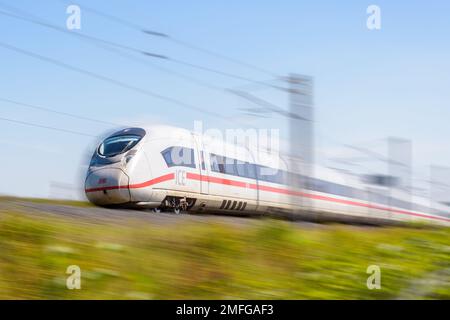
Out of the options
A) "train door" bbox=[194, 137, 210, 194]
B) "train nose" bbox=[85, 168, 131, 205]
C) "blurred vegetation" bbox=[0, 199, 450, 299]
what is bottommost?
"blurred vegetation" bbox=[0, 199, 450, 299]

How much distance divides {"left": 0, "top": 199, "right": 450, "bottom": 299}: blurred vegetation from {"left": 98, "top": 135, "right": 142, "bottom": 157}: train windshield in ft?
Result: 28.0

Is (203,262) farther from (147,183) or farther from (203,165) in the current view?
(203,165)

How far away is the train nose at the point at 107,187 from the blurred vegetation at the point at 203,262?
313 inches

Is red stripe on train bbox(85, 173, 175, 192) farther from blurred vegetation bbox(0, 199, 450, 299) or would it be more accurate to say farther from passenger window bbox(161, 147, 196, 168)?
blurred vegetation bbox(0, 199, 450, 299)

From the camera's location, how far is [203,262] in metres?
5.18

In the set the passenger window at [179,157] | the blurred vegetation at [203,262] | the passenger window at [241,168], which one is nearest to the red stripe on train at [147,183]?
the passenger window at [179,157]

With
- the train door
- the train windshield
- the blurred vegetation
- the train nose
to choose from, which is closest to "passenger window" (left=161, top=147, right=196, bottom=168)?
the train door

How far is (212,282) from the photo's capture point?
4.76 metres

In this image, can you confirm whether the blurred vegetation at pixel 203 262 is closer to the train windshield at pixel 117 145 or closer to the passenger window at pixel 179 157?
the passenger window at pixel 179 157

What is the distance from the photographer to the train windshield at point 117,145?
1492 centimetres

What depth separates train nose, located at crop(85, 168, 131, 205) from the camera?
47.1ft

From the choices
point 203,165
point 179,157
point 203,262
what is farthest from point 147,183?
point 203,262

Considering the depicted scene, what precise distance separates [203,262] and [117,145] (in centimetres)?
1048
